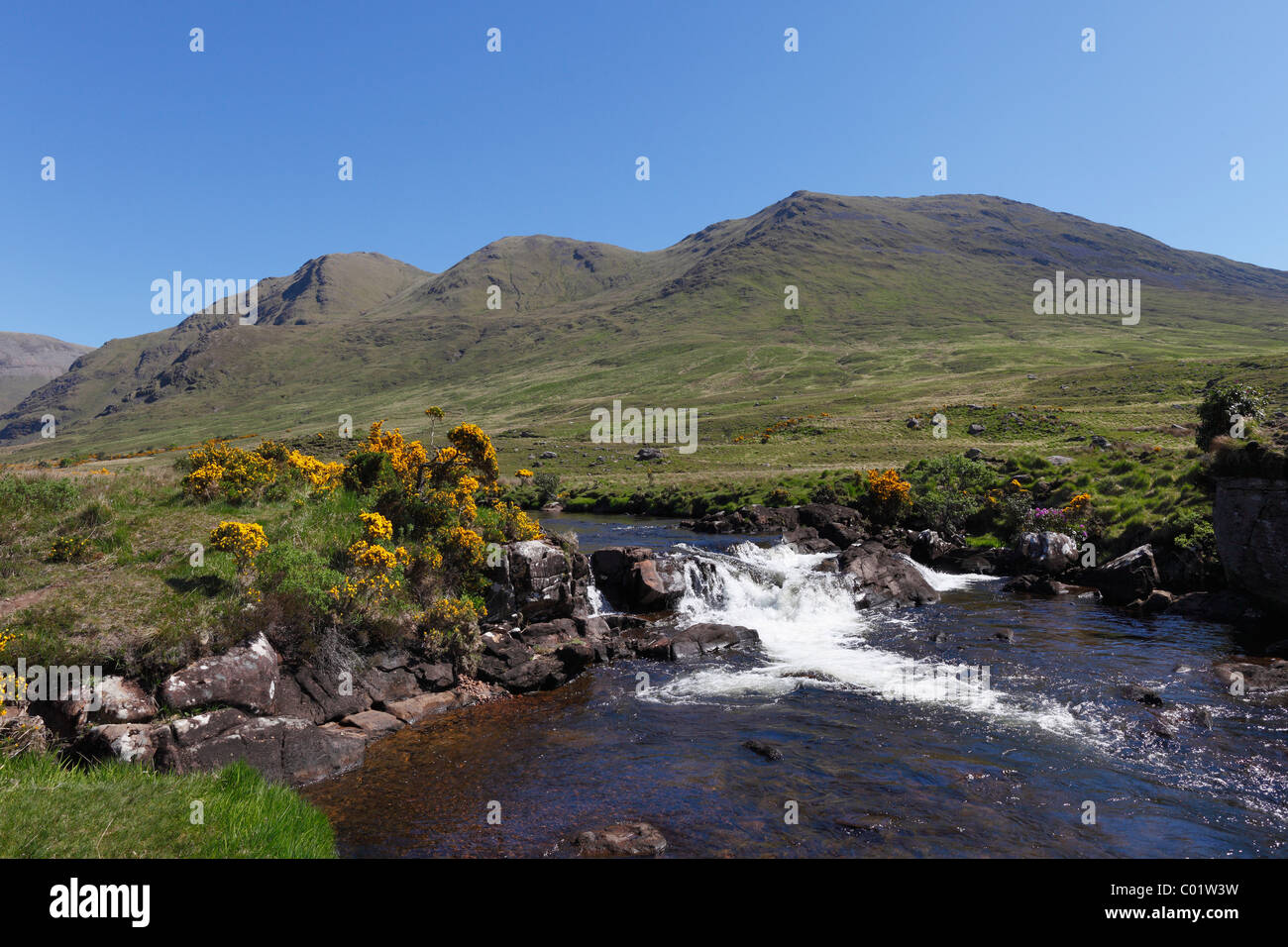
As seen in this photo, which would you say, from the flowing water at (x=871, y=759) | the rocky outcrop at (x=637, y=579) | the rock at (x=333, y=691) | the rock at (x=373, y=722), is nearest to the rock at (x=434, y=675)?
the flowing water at (x=871, y=759)

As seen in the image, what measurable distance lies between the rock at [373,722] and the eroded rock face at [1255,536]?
108ft

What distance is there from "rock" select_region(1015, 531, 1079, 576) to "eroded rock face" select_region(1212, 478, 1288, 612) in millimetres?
9091

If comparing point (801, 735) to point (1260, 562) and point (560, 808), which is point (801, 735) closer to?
point (560, 808)

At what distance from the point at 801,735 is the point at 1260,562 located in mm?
21861

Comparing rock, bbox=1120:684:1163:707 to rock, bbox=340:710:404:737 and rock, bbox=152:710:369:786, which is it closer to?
rock, bbox=340:710:404:737

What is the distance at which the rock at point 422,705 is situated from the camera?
19219 millimetres

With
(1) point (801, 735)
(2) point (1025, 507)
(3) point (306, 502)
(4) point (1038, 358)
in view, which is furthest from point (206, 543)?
(4) point (1038, 358)

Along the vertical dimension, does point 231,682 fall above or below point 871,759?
above

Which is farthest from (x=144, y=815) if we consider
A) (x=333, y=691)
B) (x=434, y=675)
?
(x=434, y=675)

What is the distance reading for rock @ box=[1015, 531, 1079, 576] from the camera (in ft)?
119

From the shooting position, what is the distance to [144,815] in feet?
31.3

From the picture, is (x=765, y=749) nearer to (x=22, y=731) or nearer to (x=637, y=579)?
(x=637, y=579)

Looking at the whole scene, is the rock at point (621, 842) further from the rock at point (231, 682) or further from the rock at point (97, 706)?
the rock at point (97, 706)

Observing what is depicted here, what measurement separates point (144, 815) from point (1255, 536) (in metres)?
36.1
